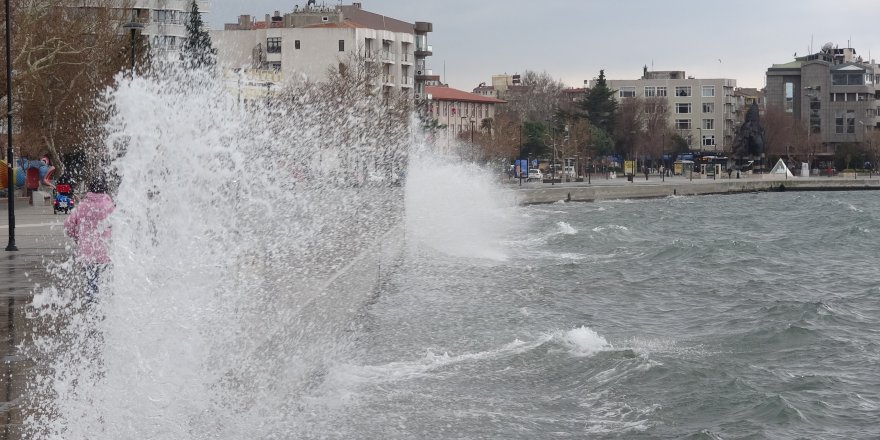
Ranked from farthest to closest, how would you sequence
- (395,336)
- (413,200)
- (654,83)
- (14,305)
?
(654,83), (413,200), (395,336), (14,305)

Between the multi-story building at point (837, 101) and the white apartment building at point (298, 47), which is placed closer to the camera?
the white apartment building at point (298, 47)

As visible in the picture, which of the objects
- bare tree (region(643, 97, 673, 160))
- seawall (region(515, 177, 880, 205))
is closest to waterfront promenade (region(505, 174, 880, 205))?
seawall (region(515, 177, 880, 205))

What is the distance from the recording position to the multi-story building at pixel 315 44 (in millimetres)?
96062

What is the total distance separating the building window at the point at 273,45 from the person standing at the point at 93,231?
8537 cm

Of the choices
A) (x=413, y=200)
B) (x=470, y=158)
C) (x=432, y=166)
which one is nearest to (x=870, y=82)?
(x=470, y=158)

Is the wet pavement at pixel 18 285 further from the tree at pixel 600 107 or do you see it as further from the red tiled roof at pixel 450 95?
the tree at pixel 600 107

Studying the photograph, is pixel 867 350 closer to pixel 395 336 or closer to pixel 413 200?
pixel 395 336

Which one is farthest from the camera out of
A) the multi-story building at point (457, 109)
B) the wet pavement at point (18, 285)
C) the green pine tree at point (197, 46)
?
the multi-story building at point (457, 109)

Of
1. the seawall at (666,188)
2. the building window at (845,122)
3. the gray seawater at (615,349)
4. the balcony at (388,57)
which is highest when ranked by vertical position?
the balcony at (388,57)

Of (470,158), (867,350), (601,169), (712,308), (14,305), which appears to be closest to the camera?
(14,305)

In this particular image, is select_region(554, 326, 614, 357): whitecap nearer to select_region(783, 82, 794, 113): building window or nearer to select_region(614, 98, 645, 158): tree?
select_region(614, 98, 645, 158): tree

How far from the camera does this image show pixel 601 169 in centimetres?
12925

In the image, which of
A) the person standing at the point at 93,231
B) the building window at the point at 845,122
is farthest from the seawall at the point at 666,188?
the person standing at the point at 93,231

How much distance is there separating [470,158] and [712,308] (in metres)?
72.0
